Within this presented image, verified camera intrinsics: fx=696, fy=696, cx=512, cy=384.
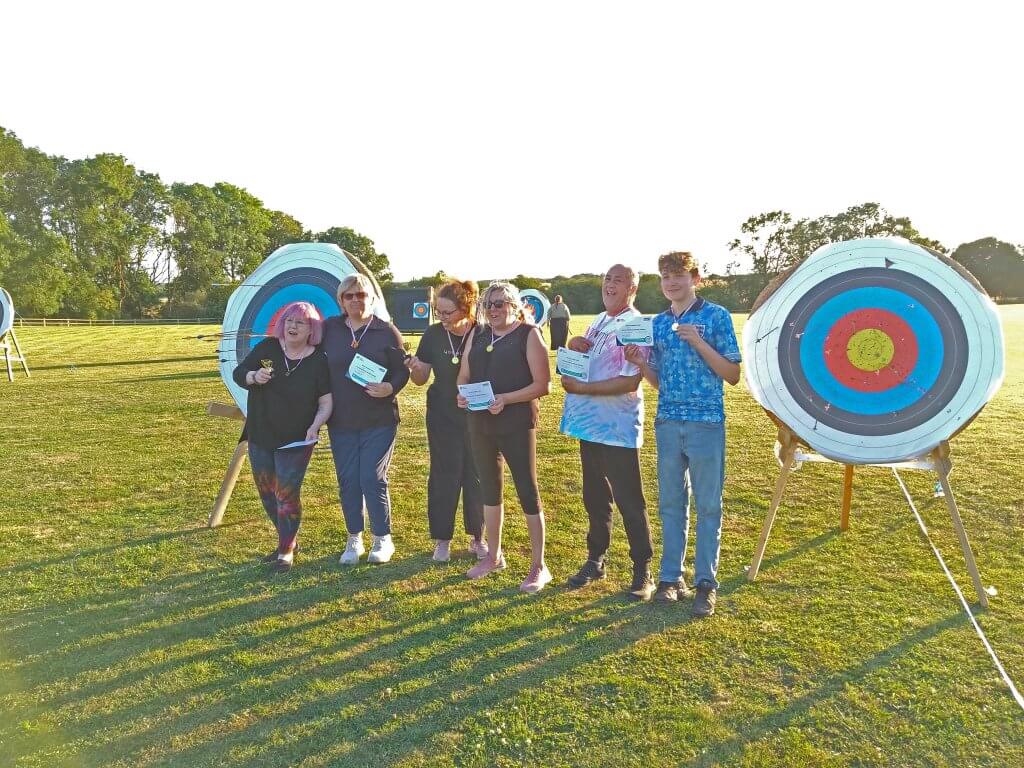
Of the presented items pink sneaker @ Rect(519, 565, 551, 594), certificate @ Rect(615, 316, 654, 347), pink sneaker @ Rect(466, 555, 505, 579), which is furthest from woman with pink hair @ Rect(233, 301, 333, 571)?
certificate @ Rect(615, 316, 654, 347)

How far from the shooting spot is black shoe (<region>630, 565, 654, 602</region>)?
380 centimetres

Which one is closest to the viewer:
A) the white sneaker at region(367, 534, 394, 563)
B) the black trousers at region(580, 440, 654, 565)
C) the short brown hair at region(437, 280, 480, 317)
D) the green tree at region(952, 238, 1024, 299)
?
the black trousers at region(580, 440, 654, 565)

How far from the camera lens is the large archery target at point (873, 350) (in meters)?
3.82

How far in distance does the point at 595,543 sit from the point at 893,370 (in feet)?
6.55

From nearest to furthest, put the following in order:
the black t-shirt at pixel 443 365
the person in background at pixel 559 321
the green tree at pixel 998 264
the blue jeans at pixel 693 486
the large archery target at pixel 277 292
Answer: the blue jeans at pixel 693 486, the black t-shirt at pixel 443 365, the large archery target at pixel 277 292, the person in background at pixel 559 321, the green tree at pixel 998 264

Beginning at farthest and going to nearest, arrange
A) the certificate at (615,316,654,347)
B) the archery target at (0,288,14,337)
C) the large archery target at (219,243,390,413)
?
the archery target at (0,288,14,337), the large archery target at (219,243,390,413), the certificate at (615,316,654,347)

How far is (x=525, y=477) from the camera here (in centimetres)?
379

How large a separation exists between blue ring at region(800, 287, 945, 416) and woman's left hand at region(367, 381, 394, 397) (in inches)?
97.0

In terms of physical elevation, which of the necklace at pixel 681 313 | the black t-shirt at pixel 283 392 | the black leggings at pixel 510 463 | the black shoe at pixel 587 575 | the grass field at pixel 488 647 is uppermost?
the necklace at pixel 681 313

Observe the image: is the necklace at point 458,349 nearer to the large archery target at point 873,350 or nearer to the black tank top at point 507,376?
the black tank top at point 507,376

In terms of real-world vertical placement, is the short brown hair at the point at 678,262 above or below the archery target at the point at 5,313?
above

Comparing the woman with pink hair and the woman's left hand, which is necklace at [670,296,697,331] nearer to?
the woman's left hand

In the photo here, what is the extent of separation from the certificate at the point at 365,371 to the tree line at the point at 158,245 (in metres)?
34.8

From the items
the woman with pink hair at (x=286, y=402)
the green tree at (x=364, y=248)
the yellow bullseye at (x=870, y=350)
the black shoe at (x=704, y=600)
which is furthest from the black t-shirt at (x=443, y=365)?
the green tree at (x=364, y=248)
